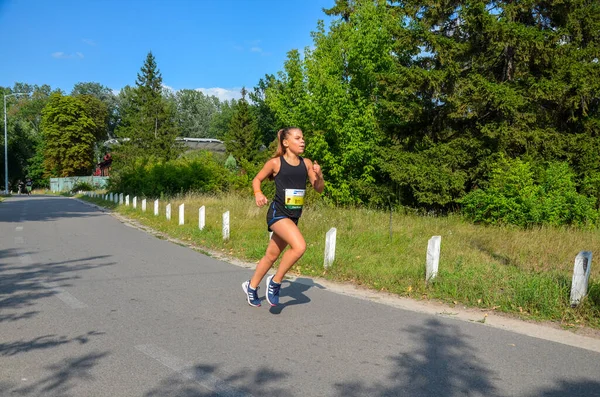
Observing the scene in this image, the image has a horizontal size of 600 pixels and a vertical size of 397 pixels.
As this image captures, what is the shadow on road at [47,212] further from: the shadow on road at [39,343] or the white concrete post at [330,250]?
the shadow on road at [39,343]

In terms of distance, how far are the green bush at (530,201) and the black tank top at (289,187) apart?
420 inches

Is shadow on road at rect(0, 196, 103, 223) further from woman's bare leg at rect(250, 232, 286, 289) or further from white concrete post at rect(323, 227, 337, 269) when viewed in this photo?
woman's bare leg at rect(250, 232, 286, 289)

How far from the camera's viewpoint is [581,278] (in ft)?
20.1

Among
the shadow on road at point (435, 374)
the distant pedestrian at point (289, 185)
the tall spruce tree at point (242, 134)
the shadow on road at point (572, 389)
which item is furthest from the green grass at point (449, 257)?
the tall spruce tree at point (242, 134)

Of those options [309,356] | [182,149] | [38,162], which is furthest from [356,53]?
[38,162]

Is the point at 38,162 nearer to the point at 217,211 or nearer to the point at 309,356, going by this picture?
the point at 217,211

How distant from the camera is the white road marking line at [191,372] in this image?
3.64 m

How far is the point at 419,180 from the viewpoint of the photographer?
69.2ft

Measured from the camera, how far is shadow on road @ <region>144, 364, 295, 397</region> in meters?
3.60

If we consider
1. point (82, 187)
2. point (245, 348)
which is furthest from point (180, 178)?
point (82, 187)

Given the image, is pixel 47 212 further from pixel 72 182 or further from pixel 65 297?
pixel 72 182

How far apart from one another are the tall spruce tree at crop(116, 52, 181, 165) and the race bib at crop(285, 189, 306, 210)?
57.1 m

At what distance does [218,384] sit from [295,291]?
12.2ft

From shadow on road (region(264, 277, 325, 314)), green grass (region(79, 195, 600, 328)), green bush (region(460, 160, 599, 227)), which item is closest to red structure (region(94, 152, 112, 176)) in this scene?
green grass (region(79, 195, 600, 328))
